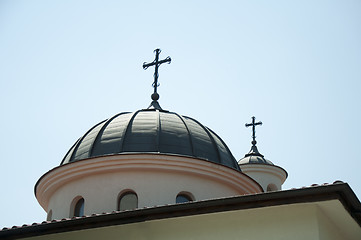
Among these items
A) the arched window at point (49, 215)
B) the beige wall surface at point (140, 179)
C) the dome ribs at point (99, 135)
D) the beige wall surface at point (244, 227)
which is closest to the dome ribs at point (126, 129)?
the dome ribs at point (99, 135)

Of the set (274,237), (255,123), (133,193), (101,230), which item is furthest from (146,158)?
(255,123)

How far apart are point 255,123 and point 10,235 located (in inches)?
597

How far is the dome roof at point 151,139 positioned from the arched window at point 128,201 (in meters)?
1.11

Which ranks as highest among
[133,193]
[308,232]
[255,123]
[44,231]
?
[255,123]

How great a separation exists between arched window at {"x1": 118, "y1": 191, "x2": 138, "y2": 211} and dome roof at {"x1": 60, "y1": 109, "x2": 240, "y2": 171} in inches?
43.8

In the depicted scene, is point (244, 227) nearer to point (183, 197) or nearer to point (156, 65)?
point (183, 197)

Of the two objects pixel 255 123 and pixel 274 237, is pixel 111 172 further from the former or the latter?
pixel 255 123

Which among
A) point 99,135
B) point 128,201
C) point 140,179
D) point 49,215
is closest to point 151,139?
point 140,179

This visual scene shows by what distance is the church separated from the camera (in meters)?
9.25

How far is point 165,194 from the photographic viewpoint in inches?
586

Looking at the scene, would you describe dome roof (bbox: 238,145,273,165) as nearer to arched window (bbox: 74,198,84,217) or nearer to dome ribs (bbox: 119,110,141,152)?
dome ribs (bbox: 119,110,141,152)

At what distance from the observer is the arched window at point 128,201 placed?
48.6 ft

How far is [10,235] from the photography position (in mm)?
10625

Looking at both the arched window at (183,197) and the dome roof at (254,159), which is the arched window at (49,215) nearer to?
the arched window at (183,197)
